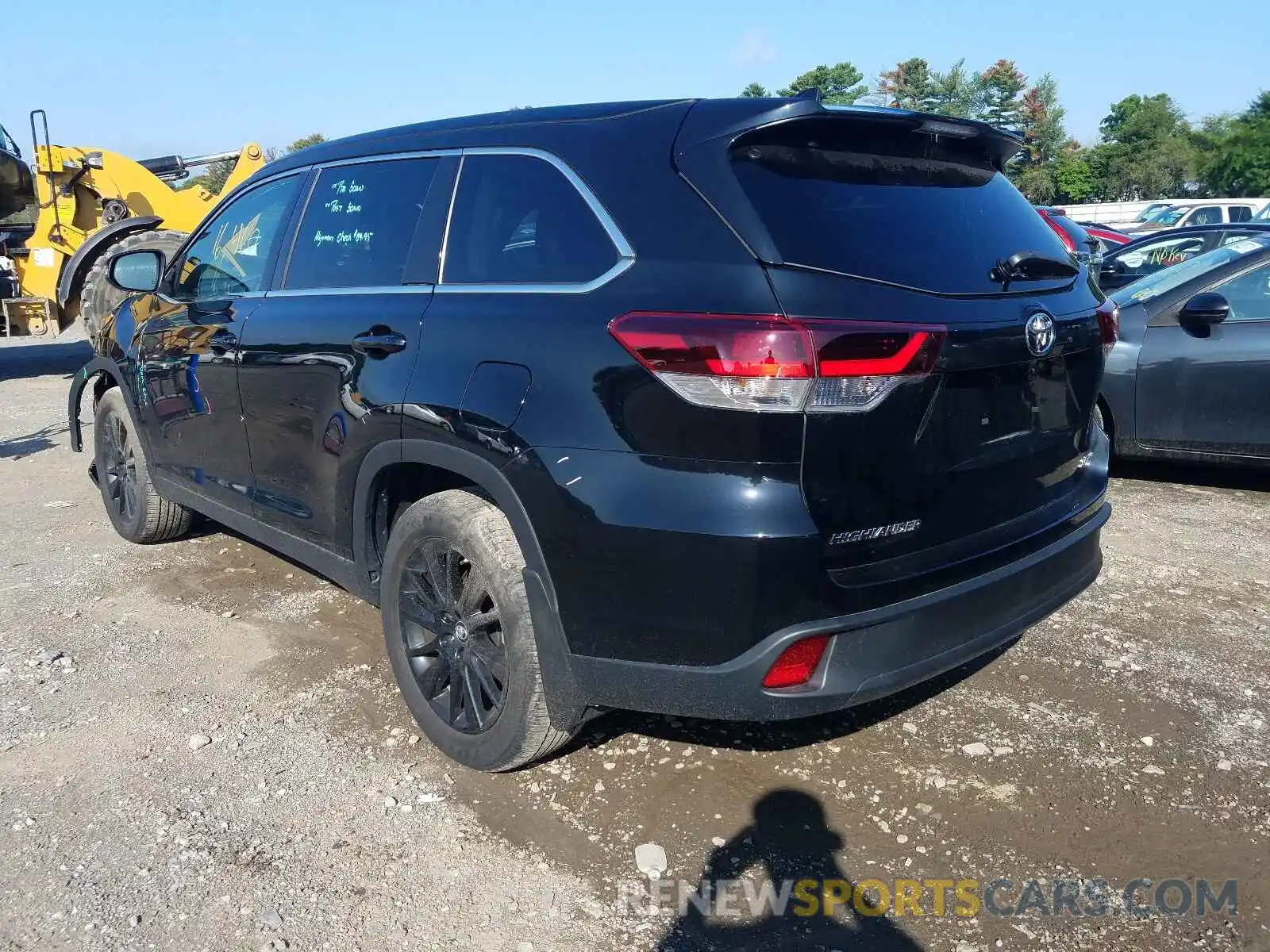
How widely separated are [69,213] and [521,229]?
11789 millimetres

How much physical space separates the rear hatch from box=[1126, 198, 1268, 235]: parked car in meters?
20.2

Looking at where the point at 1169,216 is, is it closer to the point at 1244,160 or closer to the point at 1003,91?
the point at 1244,160

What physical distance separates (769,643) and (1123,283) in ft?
23.6

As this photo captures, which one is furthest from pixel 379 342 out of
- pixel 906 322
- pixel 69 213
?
pixel 69 213

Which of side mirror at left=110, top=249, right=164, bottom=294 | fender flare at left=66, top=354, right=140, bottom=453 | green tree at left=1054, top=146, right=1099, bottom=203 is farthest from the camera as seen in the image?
green tree at left=1054, top=146, right=1099, bottom=203

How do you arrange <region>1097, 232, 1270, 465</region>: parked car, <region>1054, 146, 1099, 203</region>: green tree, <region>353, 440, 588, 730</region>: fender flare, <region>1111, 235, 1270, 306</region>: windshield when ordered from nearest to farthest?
<region>353, 440, 588, 730</region>: fender flare
<region>1097, 232, 1270, 465</region>: parked car
<region>1111, 235, 1270, 306</region>: windshield
<region>1054, 146, 1099, 203</region>: green tree

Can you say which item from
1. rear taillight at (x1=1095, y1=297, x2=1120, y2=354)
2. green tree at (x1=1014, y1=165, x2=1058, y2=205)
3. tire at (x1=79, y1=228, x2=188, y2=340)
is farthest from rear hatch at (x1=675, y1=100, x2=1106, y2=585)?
green tree at (x1=1014, y1=165, x2=1058, y2=205)

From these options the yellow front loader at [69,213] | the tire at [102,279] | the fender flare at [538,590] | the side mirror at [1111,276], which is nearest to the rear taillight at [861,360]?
the fender flare at [538,590]

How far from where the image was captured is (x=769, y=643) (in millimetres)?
2314

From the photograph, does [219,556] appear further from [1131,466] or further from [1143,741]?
[1131,466]

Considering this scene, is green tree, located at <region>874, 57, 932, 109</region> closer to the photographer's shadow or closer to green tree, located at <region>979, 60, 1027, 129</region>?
green tree, located at <region>979, 60, 1027, 129</region>

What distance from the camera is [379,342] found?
10.3 ft

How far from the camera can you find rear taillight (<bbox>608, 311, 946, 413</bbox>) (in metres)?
2.23

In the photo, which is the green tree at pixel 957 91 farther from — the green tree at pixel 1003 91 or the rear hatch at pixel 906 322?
the rear hatch at pixel 906 322
